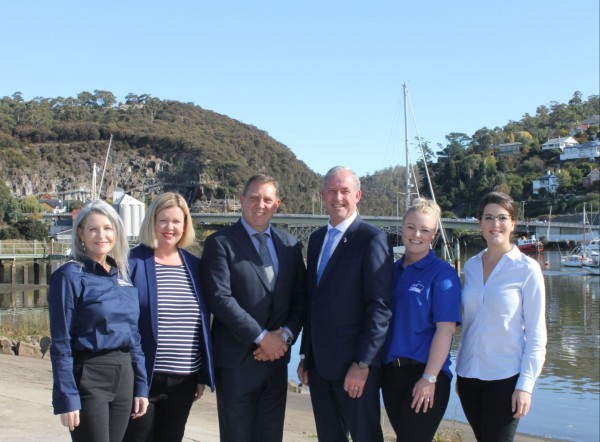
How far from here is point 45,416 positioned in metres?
6.09

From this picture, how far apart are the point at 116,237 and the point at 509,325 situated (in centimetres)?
219

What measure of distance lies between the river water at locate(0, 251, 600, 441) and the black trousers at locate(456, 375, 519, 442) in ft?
21.0

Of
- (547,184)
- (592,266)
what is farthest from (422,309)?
(547,184)

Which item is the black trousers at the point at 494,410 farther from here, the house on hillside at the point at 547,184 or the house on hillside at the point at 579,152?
the house on hillside at the point at 579,152

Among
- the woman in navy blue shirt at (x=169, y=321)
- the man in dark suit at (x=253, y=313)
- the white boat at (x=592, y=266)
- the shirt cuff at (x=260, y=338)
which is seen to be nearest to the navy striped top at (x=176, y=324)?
the woman in navy blue shirt at (x=169, y=321)

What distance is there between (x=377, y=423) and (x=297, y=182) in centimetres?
13370

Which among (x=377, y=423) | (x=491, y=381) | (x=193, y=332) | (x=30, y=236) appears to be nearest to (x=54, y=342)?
(x=193, y=332)

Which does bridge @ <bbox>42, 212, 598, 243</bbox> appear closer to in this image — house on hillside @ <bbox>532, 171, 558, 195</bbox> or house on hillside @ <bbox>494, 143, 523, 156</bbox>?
house on hillside @ <bbox>532, 171, 558, 195</bbox>

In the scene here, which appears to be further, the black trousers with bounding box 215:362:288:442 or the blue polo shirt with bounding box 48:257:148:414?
the black trousers with bounding box 215:362:288:442

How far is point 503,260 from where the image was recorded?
379cm

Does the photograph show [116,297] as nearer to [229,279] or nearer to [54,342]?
[54,342]

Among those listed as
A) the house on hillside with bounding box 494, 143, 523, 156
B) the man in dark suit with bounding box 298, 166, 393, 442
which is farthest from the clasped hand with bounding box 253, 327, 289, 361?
the house on hillside with bounding box 494, 143, 523, 156

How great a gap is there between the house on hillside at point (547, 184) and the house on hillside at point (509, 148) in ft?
74.9

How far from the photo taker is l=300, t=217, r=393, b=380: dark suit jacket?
3.88 meters
